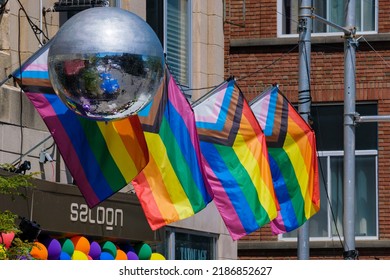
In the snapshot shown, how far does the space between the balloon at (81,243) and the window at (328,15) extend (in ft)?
37.2

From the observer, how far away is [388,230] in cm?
2722

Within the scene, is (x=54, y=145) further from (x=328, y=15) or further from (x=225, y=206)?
(x=328, y=15)

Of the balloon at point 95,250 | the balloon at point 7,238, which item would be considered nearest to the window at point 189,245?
the balloon at point 95,250

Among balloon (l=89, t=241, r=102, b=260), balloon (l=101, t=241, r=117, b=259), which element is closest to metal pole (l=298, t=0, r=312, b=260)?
balloon (l=101, t=241, r=117, b=259)

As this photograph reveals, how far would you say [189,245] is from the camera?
21.7m

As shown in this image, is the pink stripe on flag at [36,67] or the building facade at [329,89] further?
the building facade at [329,89]

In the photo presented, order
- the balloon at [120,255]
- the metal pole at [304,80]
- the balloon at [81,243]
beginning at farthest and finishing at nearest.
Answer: the metal pole at [304,80] → the balloon at [120,255] → the balloon at [81,243]

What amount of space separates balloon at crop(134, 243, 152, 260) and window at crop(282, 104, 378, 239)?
838cm

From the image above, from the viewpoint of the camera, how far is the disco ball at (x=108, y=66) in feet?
36.2

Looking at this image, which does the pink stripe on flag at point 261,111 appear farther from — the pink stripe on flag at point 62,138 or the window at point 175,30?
the pink stripe on flag at point 62,138

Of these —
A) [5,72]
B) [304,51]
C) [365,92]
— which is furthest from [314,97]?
[5,72]

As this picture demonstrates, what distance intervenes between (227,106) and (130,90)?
7.26 m

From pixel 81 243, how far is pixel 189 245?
4.36 m
